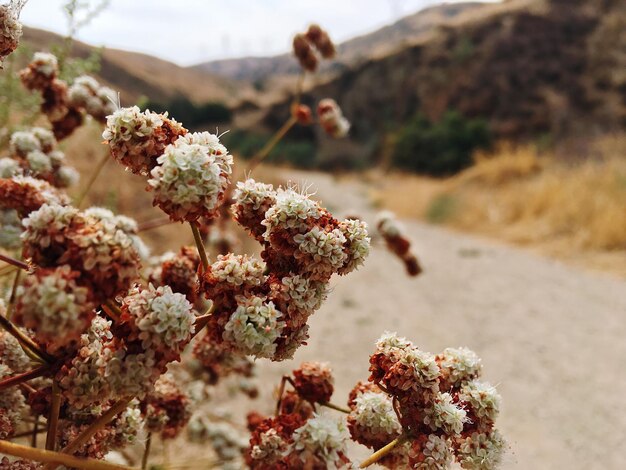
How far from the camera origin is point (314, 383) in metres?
1.16

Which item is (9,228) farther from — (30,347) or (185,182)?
(185,182)

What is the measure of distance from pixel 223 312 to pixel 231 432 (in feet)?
6.44

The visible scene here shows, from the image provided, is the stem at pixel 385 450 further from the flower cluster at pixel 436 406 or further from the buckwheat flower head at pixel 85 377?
the buckwheat flower head at pixel 85 377

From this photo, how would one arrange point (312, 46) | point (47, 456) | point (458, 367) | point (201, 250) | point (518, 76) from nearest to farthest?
point (47, 456), point (201, 250), point (458, 367), point (312, 46), point (518, 76)

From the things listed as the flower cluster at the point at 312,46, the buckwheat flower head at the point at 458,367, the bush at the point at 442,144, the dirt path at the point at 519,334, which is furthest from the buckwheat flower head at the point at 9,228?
the bush at the point at 442,144

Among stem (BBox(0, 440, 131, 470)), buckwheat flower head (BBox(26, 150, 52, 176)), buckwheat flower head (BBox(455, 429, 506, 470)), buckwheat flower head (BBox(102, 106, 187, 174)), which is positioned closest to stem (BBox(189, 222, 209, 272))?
buckwheat flower head (BBox(102, 106, 187, 174))

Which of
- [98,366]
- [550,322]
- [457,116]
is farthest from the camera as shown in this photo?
[457,116]

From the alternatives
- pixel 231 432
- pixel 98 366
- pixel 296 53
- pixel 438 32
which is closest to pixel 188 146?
pixel 98 366

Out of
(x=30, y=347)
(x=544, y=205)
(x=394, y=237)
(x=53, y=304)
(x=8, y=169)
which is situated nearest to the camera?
(x=53, y=304)

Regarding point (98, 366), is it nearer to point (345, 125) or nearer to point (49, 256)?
point (49, 256)

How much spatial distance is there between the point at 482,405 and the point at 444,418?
0.13 m

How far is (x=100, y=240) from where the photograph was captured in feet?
2.30

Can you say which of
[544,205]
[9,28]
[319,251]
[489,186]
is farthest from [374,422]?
[489,186]

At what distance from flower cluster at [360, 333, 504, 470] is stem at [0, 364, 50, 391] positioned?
602 millimetres
